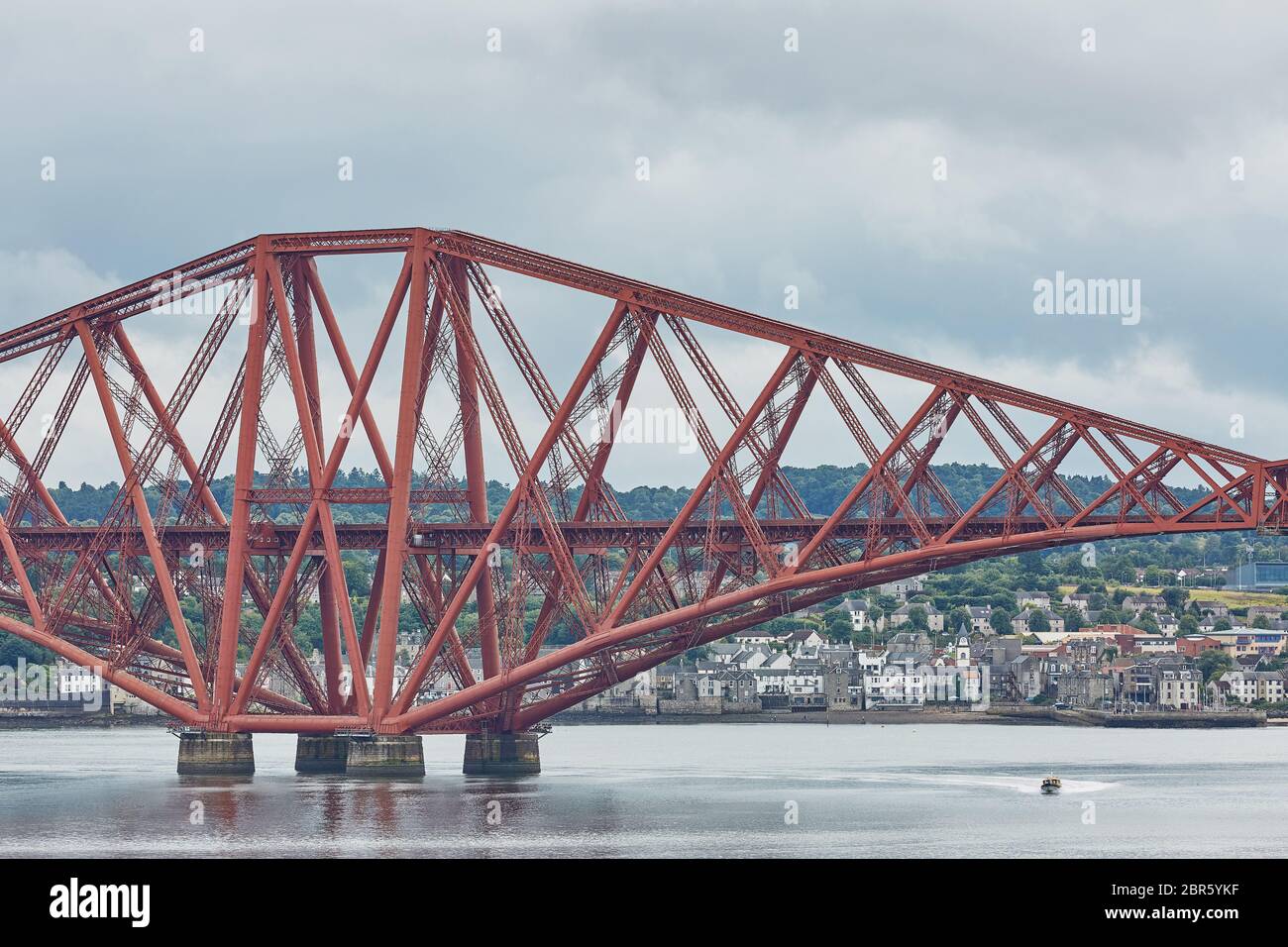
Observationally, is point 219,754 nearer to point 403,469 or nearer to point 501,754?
point 501,754

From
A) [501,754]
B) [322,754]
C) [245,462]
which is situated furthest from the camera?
[322,754]

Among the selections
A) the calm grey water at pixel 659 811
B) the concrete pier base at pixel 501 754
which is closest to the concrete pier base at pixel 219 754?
the calm grey water at pixel 659 811

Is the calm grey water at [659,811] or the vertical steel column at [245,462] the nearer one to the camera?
the calm grey water at [659,811]

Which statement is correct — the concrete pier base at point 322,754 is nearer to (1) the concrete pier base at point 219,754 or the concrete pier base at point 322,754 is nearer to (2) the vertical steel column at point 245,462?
(1) the concrete pier base at point 219,754

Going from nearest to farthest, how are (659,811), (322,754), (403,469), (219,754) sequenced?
(659,811), (403,469), (219,754), (322,754)

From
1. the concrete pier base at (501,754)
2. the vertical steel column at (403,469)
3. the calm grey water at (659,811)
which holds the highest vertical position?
the vertical steel column at (403,469)

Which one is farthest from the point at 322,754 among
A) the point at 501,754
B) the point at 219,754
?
the point at 219,754
